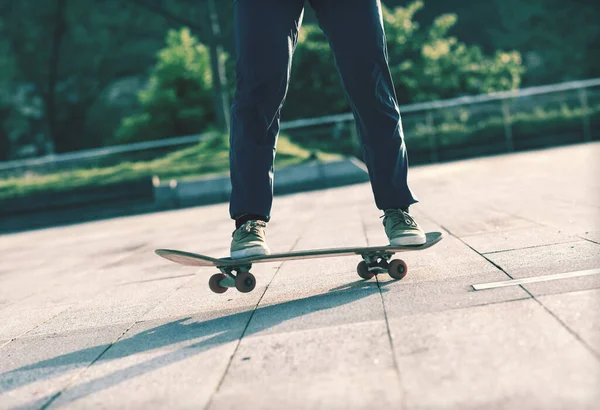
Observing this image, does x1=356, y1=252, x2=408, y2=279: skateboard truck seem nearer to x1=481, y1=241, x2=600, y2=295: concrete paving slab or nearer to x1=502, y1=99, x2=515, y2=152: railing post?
x1=481, y1=241, x2=600, y2=295: concrete paving slab

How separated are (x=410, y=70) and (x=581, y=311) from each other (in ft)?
64.2

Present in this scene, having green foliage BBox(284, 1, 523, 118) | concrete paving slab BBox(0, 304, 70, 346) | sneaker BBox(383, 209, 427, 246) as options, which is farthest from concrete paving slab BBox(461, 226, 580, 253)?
green foliage BBox(284, 1, 523, 118)

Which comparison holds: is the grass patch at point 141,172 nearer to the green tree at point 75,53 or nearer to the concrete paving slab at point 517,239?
the concrete paving slab at point 517,239

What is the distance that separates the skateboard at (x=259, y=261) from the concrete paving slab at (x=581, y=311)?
2.54 feet

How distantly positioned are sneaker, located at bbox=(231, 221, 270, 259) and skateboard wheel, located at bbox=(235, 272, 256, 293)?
8cm

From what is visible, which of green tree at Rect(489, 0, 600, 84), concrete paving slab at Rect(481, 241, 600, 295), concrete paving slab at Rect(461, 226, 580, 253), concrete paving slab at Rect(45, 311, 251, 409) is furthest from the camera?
green tree at Rect(489, 0, 600, 84)

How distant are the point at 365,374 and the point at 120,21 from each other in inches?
1249

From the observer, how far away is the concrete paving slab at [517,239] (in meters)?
3.12

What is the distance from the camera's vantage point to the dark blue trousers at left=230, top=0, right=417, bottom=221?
9.04 feet

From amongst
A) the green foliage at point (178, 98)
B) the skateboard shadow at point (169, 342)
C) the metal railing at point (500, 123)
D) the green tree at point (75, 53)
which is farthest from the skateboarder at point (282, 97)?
the green tree at point (75, 53)

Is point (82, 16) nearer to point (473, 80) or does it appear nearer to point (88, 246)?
point (473, 80)

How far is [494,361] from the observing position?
1599mm

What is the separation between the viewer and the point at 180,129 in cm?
2103

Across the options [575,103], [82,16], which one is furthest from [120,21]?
[575,103]
